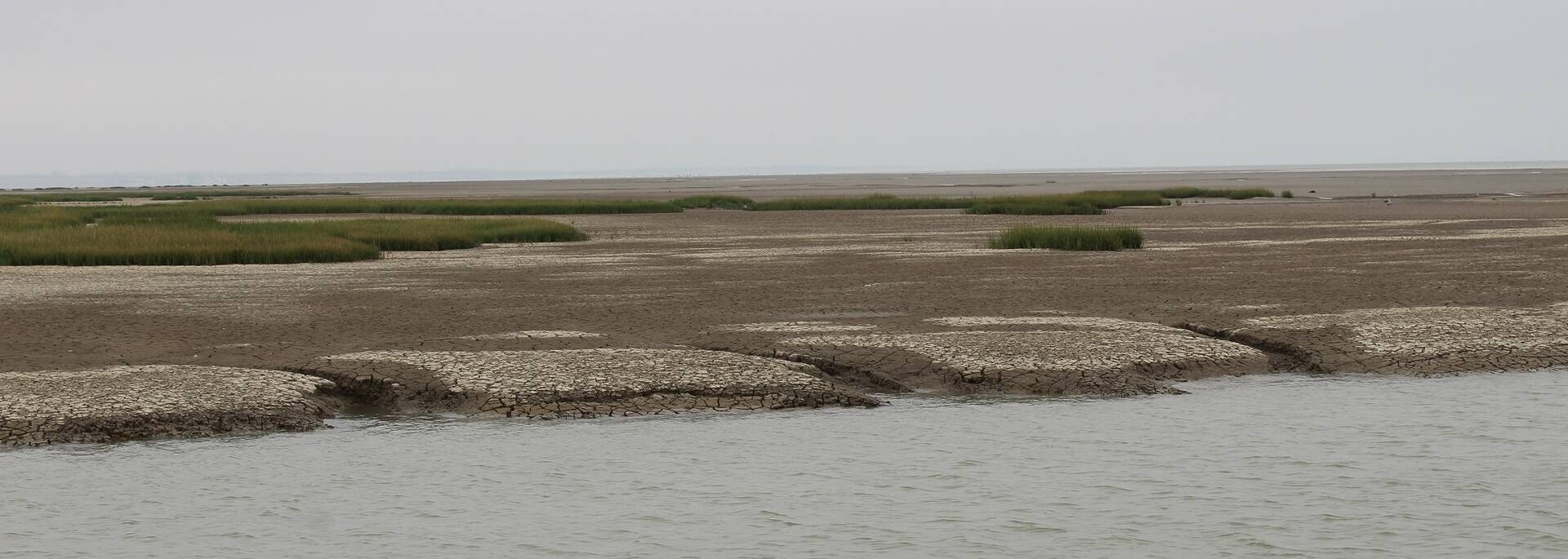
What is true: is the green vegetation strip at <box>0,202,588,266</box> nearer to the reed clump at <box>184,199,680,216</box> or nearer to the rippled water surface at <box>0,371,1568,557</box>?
the reed clump at <box>184,199,680,216</box>

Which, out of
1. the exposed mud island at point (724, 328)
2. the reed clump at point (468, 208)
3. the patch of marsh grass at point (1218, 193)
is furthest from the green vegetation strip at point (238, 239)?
the patch of marsh grass at point (1218, 193)

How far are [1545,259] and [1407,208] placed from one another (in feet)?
100

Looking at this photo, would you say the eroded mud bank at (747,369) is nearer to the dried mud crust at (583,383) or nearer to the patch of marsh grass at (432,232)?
the dried mud crust at (583,383)

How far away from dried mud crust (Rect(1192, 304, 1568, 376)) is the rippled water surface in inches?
65.9

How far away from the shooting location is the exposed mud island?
14.0 metres

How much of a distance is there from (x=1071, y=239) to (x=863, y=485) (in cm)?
2272

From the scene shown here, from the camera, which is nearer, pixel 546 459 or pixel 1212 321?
pixel 546 459

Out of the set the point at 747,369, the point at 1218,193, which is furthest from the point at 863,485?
the point at 1218,193

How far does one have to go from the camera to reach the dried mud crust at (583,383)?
45.0ft

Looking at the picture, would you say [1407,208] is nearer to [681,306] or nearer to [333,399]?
[681,306]

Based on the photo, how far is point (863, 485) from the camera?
10.9 metres

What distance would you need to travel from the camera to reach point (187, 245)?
106 feet

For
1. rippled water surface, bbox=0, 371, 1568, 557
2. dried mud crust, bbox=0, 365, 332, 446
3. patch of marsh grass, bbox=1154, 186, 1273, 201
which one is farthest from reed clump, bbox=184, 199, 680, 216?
rippled water surface, bbox=0, 371, 1568, 557

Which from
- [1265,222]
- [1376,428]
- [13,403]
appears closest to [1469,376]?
[1376,428]
